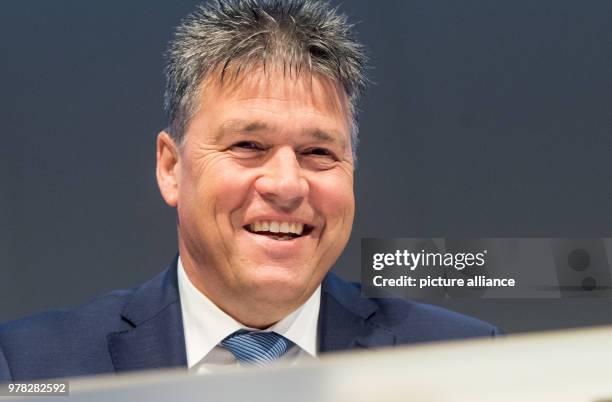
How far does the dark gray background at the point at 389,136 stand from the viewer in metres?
1.60

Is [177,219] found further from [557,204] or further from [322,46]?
[557,204]

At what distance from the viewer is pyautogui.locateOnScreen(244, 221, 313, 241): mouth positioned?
4.69ft

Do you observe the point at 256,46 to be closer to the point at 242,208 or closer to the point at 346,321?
the point at 242,208

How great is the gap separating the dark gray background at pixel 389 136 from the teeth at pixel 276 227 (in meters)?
0.22

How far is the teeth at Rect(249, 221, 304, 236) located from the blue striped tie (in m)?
0.20

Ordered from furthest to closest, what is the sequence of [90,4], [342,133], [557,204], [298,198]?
[557,204], [90,4], [342,133], [298,198]

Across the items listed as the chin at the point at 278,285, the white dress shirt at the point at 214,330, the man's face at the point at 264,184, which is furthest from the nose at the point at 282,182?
the white dress shirt at the point at 214,330

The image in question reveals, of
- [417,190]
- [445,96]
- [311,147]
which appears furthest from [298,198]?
[445,96]

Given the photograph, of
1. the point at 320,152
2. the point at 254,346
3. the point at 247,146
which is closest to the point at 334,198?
the point at 320,152

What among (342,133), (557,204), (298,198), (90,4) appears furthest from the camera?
(557,204)

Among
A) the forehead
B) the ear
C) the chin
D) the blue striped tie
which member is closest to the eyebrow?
the forehead

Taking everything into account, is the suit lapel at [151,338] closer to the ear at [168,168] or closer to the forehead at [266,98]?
the ear at [168,168]

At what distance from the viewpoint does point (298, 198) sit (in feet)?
4.60

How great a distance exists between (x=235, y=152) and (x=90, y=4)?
1.69ft
